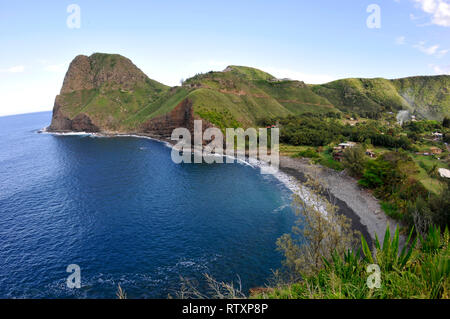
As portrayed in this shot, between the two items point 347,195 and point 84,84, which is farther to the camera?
point 84,84

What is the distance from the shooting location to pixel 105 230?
129ft

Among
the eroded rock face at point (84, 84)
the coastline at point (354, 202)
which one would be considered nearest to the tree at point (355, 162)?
the coastline at point (354, 202)

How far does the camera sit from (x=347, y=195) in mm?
51500

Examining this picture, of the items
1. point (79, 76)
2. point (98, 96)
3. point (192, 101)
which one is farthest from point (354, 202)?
point (79, 76)

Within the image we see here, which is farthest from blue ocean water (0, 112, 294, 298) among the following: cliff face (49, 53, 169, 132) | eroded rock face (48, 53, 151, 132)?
eroded rock face (48, 53, 151, 132)

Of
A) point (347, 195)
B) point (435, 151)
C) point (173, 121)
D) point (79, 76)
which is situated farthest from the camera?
point (79, 76)

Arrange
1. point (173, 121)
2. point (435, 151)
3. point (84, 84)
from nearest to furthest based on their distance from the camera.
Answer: point (435, 151), point (173, 121), point (84, 84)

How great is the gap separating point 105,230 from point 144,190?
18425 millimetres

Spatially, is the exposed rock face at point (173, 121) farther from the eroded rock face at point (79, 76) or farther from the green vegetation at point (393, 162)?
the eroded rock face at point (79, 76)

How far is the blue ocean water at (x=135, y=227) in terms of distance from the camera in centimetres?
2902

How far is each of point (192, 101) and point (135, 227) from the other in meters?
85.2

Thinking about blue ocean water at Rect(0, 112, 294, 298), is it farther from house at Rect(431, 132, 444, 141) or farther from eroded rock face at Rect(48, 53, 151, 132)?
eroded rock face at Rect(48, 53, 151, 132)

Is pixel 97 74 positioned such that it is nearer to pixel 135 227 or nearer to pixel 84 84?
pixel 84 84

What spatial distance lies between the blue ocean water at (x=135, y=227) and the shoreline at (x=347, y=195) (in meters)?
7.80
